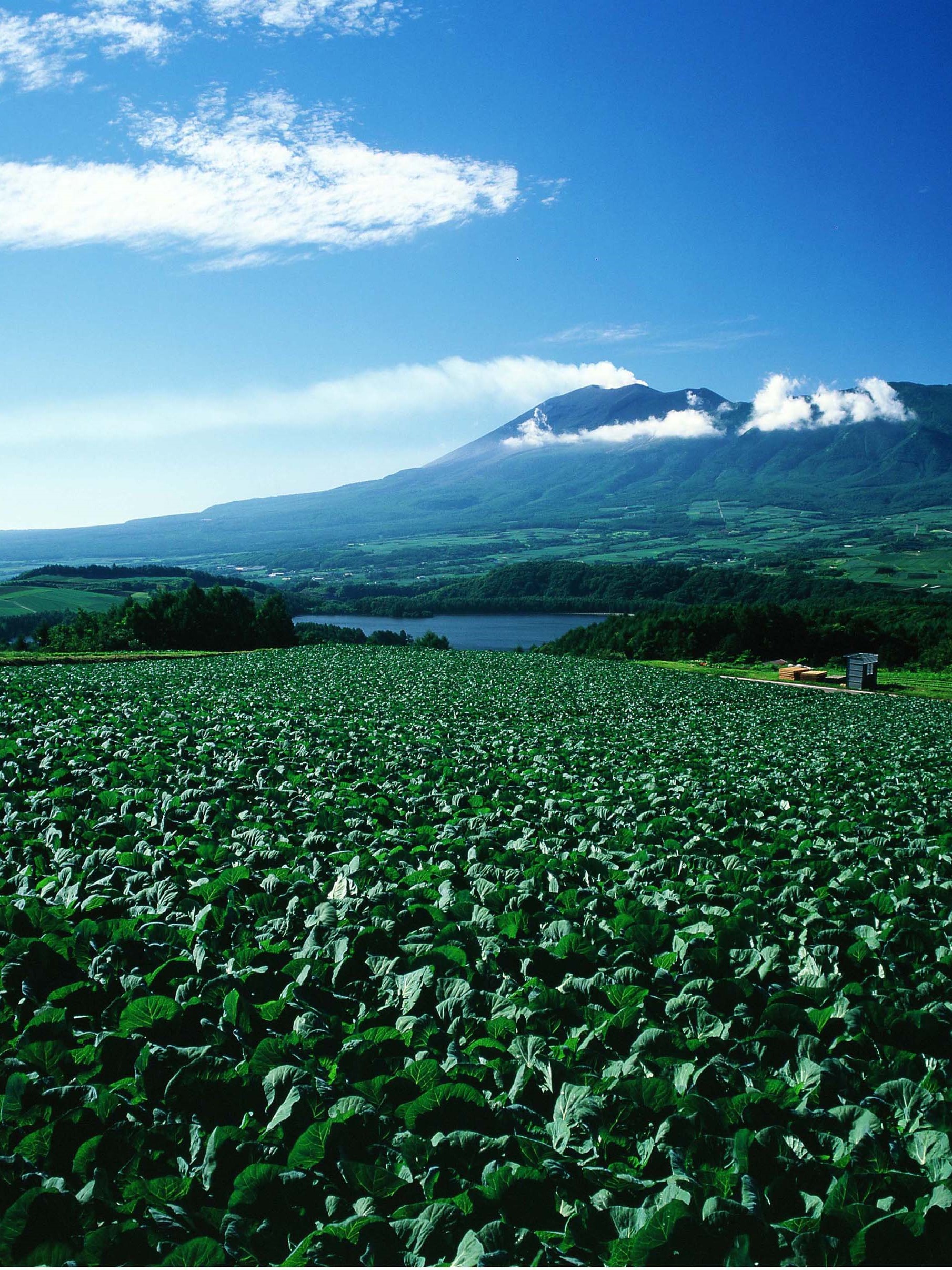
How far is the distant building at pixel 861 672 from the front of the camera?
140ft

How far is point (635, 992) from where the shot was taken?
4.66 metres

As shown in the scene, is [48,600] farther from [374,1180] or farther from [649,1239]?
[649,1239]

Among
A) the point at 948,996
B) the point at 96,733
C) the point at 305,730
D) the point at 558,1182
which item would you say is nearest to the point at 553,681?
the point at 305,730

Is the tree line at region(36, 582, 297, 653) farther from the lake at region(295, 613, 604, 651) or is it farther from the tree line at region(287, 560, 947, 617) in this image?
the tree line at region(287, 560, 947, 617)

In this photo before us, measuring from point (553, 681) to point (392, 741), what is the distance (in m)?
18.6

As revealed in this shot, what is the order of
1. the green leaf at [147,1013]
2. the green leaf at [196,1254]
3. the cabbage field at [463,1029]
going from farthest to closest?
the green leaf at [147,1013] → the cabbage field at [463,1029] → the green leaf at [196,1254]

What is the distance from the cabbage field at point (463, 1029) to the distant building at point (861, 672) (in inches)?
1410

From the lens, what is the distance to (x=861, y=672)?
42.8m

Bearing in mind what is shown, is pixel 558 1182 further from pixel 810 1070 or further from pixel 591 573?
pixel 591 573

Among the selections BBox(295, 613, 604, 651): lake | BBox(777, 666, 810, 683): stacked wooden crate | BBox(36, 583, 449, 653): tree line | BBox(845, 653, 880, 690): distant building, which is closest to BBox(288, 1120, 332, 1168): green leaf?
BBox(845, 653, 880, 690): distant building

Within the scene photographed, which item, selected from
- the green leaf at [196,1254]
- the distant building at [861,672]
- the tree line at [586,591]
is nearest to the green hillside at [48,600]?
the tree line at [586,591]

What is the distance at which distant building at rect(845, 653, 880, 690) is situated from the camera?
42625mm

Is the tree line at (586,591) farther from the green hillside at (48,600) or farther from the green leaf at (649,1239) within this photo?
the green leaf at (649,1239)

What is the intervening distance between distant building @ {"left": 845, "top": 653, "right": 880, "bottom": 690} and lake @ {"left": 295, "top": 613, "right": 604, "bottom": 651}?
185 feet
